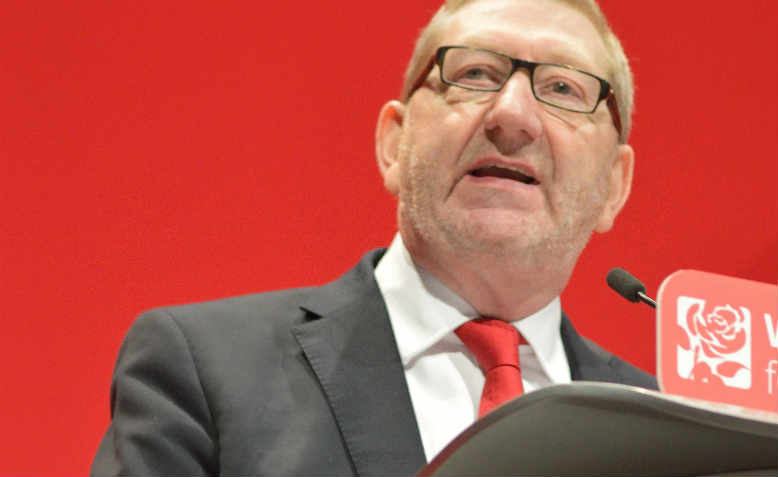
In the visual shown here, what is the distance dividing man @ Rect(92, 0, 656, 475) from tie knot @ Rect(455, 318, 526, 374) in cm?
2

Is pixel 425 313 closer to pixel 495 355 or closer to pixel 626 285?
pixel 495 355

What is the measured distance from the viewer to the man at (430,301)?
4.27 ft

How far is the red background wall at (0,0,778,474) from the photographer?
1.84 meters

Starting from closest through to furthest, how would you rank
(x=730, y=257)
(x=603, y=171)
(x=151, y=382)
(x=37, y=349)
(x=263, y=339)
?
(x=151, y=382)
(x=263, y=339)
(x=603, y=171)
(x=37, y=349)
(x=730, y=257)

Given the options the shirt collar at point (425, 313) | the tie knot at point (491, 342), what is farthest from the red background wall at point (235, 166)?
the tie knot at point (491, 342)

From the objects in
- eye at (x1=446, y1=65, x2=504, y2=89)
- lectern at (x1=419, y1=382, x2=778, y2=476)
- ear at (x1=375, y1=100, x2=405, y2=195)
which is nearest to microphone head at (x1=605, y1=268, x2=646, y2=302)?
eye at (x1=446, y1=65, x2=504, y2=89)

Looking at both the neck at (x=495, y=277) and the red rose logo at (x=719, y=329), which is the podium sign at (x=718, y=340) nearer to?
the red rose logo at (x=719, y=329)

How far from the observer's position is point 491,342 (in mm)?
1479

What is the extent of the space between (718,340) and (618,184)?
2.88ft

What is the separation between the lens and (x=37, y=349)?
182 centimetres

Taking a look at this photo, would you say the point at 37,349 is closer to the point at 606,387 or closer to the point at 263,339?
the point at 263,339

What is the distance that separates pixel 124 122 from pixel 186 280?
1.03 ft

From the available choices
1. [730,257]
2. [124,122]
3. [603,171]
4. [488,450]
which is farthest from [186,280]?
[488,450]

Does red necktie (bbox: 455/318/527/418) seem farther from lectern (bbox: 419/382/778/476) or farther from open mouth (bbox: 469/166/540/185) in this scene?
lectern (bbox: 419/382/778/476)
